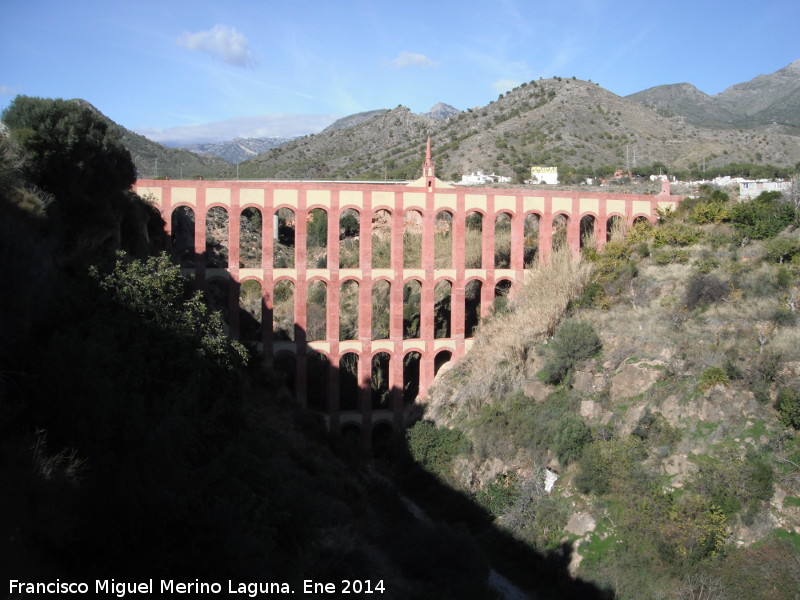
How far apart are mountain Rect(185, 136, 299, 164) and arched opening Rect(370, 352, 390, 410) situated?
84897mm

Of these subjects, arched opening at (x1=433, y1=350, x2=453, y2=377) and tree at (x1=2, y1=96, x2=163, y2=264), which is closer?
tree at (x1=2, y1=96, x2=163, y2=264)

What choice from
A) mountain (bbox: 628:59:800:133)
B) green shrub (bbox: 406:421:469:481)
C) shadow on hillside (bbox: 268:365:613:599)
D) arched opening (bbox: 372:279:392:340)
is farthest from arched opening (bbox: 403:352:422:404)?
mountain (bbox: 628:59:800:133)

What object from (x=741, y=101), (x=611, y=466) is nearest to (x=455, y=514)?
(x=611, y=466)

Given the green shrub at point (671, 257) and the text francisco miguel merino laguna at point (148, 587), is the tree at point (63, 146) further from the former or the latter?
the green shrub at point (671, 257)

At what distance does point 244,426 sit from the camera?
53.8 feet

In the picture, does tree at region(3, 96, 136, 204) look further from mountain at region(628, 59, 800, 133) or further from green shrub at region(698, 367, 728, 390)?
mountain at region(628, 59, 800, 133)

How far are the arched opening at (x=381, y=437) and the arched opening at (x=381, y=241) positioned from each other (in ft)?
45.9

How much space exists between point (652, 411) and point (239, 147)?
113 metres

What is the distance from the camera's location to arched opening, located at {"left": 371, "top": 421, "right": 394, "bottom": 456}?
27608mm

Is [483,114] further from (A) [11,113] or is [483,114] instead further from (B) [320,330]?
(A) [11,113]

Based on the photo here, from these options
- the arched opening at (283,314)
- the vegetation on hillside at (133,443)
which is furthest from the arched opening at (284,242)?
the vegetation on hillside at (133,443)

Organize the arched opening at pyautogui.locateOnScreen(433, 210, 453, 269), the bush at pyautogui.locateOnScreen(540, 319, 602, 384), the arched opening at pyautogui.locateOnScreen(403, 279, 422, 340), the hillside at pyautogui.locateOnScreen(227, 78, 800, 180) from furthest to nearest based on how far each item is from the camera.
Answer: the hillside at pyautogui.locateOnScreen(227, 78, 800, 180) < the arched opening at pyautogui.locateOnScreen(433, 210, 453, 269) < the arched opening at pyautogui.locateOnScreen(403, 279, 422, 340) < the bush at pyautogui.locateOnScreen(540, 319, 602, 384)

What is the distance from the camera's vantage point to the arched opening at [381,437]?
27.6 metres

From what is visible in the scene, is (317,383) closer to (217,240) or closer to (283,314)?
(283,314)
